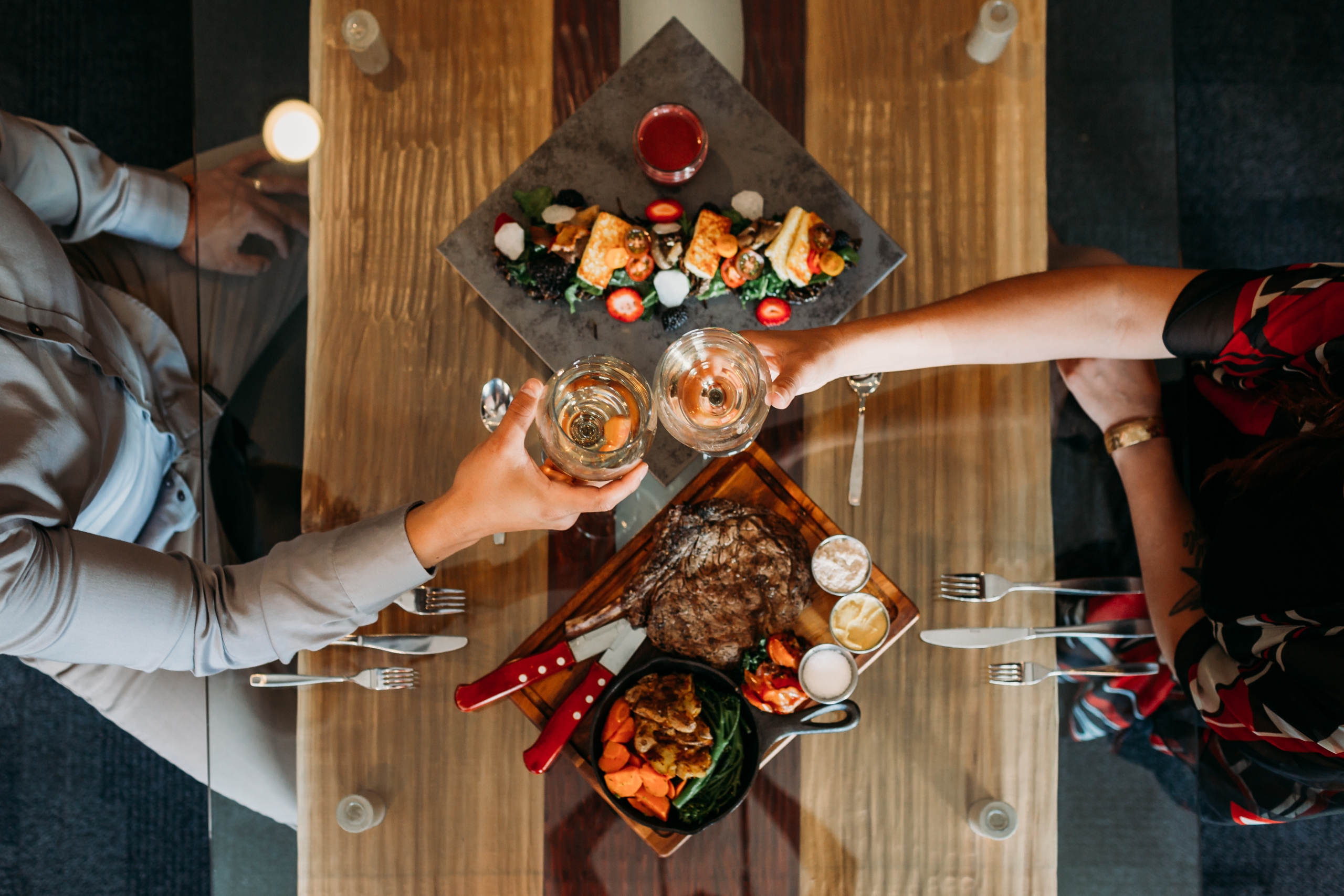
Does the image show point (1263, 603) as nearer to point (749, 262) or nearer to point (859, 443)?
point (859, 443)

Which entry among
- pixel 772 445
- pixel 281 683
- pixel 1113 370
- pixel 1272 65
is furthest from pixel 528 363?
pixel 1272 65

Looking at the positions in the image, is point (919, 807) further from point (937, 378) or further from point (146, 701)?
point (146, 701)

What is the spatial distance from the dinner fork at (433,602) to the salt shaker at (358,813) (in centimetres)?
32

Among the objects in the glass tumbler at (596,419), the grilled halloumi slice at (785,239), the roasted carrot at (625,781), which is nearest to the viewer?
the glass tumbler at (596,419)

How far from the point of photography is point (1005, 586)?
137 cm

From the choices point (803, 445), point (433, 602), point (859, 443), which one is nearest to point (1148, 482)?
point (859, 443)

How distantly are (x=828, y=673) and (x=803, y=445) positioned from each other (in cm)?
40

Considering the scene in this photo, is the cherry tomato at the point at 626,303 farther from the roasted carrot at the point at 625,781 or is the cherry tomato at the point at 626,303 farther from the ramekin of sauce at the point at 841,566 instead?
the roasted carrot at the point at 625,781

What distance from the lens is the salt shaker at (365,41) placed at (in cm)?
138

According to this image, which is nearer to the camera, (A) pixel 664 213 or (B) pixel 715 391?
(B) pixel 715 391

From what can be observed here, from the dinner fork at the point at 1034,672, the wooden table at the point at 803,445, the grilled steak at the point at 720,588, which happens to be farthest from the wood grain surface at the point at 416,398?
the dinner fork at the point at 1034,672

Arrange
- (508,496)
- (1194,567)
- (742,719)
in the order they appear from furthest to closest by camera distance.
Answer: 1. (1194,567)
2. (742,719)
3. (508,496)

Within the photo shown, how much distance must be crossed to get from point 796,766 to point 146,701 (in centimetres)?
134

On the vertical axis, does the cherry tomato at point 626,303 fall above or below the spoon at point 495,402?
above
